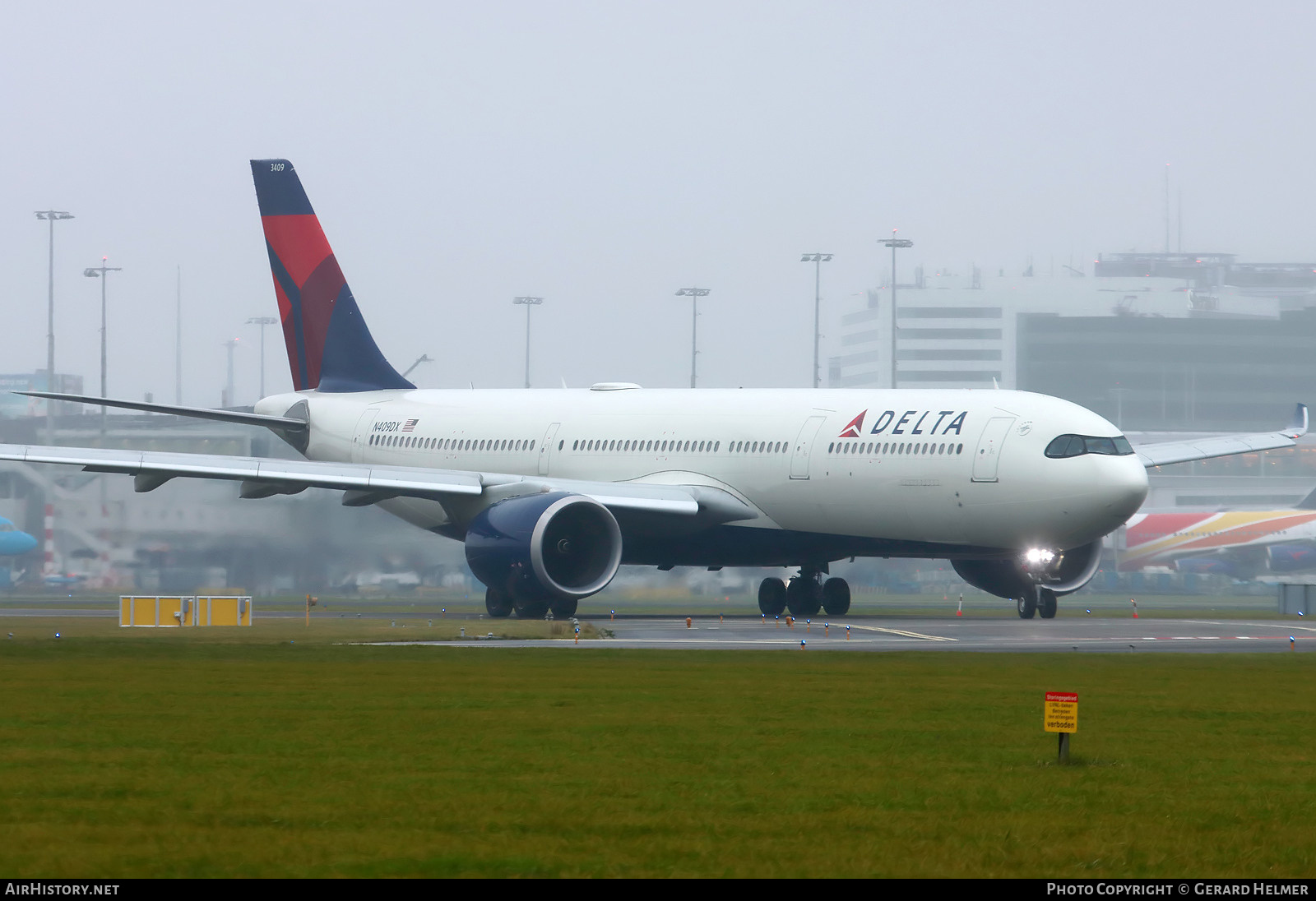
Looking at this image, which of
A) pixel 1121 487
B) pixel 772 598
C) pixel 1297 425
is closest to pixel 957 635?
pixel 1121 487

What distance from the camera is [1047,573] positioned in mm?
35750

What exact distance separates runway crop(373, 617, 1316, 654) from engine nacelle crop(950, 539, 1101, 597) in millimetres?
1469

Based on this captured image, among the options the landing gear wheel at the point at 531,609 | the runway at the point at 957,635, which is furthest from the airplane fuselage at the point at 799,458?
the landing gear wheel at the point at 531,609

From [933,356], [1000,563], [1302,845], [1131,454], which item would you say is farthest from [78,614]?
[933,356]

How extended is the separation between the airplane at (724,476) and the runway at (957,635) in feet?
4.98

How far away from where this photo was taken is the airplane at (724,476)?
31.8m

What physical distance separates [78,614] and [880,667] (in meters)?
21.4

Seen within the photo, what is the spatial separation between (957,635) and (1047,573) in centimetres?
790

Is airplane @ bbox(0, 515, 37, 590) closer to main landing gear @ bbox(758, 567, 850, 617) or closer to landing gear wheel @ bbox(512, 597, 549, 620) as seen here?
main landing gear @ bbox(758, 567, 850, 617)

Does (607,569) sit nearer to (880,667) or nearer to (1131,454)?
(1131,454)

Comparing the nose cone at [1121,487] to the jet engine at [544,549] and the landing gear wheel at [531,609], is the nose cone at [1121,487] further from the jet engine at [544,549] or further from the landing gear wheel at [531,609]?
the landing gear wheel at [531,609]

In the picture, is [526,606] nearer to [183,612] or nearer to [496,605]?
[496,605]

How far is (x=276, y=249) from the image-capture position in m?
44.0

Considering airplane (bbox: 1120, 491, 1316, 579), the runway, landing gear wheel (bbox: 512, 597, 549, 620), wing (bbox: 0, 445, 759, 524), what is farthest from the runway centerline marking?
airplane (bbox: 1120, 491, 1316, 579)
